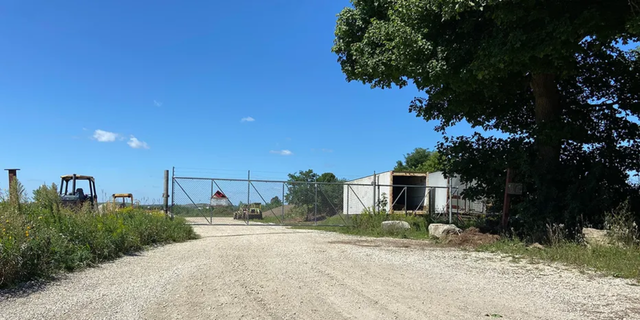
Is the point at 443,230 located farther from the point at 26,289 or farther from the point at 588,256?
the point at 26,289

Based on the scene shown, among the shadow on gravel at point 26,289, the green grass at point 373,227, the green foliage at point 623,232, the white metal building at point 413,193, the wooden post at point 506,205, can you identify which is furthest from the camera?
the white metal building at point 413,193

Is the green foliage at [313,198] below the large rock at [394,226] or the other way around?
the other way around

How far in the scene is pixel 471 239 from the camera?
1356 cm

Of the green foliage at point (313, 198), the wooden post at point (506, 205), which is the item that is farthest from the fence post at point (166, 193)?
the wooden post at point (506, 205)

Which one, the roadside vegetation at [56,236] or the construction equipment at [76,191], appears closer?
the roadside vegetation at [56,236]

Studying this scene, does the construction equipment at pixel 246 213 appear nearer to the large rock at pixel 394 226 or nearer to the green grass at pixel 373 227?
the green grass at pixel 373 227

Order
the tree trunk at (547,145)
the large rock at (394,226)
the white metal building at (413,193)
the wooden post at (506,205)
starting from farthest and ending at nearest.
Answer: the white metal building at (413,193) < the large rock at (394,226) < the wooden post at (506,205) < the tree trunk at (547,145)

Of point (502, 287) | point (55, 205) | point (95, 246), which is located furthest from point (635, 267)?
point (55, 205)

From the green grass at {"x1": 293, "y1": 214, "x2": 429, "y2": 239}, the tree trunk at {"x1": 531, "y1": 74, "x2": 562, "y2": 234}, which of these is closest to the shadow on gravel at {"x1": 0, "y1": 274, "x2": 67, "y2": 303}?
the green grass at {"x1": 293, "y1": 214, "x2": 429, "y2": 239}

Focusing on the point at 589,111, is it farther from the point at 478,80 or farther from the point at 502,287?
the point at 502,287

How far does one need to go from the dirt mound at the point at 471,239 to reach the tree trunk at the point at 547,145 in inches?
57.9

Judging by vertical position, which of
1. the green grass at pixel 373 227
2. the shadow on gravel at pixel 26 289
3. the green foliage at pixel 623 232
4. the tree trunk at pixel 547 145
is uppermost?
the tree trunk at pixel 547 145

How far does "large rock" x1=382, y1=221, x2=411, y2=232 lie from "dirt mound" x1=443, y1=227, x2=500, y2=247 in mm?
3287

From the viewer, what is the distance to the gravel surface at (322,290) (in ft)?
18.9
